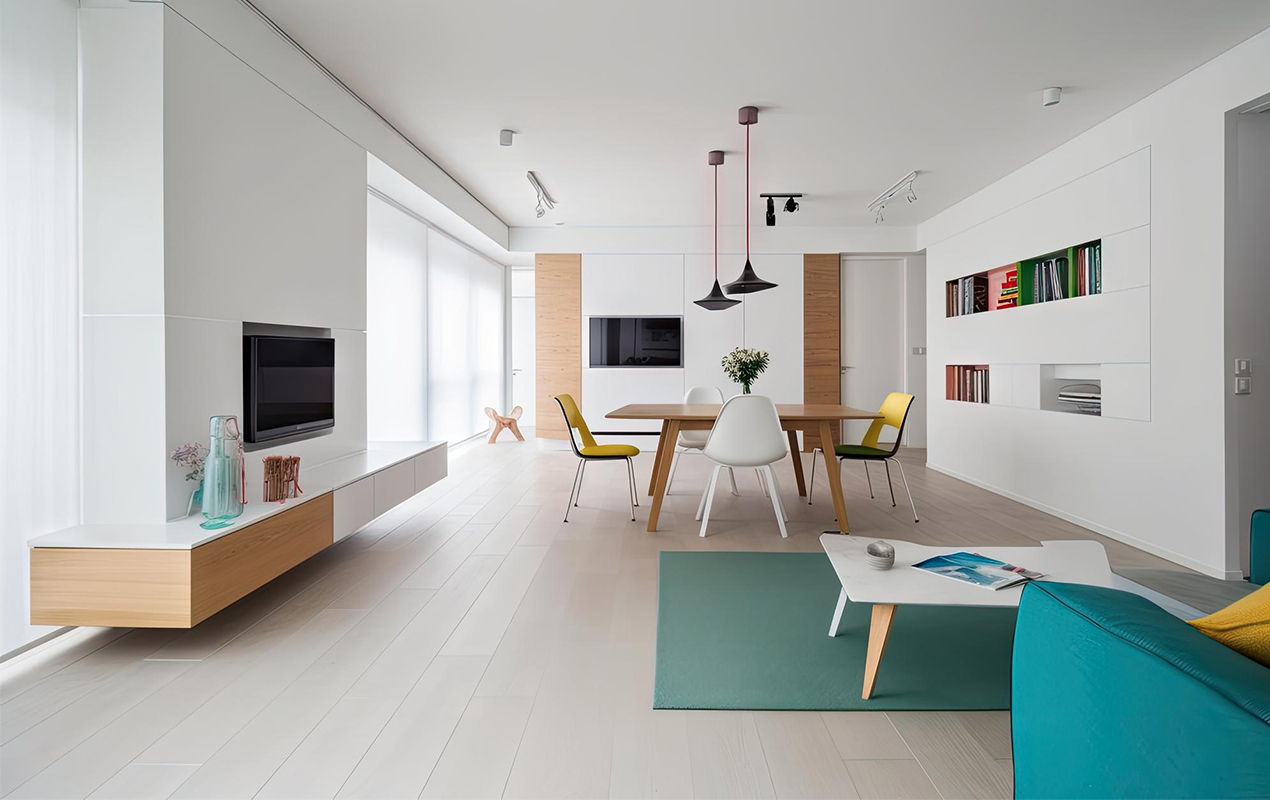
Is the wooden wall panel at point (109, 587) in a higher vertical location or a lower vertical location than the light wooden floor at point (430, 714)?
higher

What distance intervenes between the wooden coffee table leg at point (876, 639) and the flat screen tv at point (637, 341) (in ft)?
19.4

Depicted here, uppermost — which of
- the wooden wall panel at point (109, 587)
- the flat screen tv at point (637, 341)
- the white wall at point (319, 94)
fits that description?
the white wall at point (319, 94)

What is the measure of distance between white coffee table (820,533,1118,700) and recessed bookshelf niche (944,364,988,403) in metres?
3.47

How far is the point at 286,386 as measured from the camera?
329 cm

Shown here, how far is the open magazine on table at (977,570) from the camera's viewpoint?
2.01 metres

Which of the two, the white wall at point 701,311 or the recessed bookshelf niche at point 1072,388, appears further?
the white wall at point 701,311

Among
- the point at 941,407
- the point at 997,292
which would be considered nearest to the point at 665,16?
the point at 997,292

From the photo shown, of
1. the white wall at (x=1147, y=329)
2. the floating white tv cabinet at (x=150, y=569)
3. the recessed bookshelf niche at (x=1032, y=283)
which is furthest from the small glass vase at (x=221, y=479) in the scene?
the recessed bookshelf niche at (x=1032, y=283)

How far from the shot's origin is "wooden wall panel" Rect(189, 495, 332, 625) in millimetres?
2207

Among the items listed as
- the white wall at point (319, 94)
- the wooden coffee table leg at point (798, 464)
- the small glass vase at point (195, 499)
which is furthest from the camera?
the wooden coffee table leg at point (798, 464)

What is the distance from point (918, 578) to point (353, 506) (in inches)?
101

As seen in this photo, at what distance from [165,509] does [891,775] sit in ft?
8.49

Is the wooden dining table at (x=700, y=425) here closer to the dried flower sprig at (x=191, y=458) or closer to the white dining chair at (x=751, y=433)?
the white dining chair at (x=751, y=433)

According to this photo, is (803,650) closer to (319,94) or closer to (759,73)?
(759,73)
